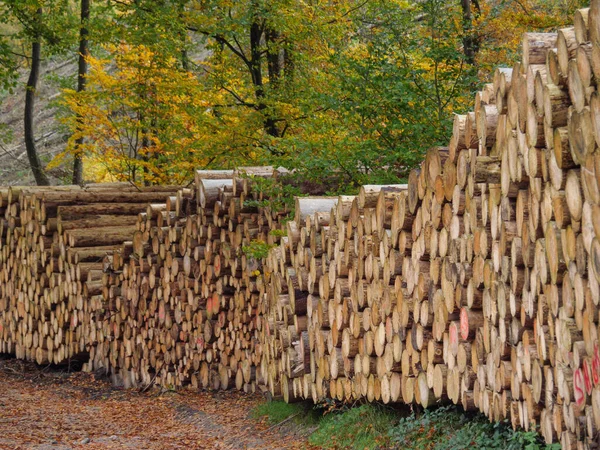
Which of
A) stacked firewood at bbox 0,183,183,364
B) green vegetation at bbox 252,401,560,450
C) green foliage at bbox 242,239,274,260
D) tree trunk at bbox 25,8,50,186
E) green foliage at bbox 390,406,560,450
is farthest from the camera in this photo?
tree trunk at bbox 25,8,50,186

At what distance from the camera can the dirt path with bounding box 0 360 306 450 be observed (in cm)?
791

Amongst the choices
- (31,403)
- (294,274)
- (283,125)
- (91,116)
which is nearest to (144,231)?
(31,403)

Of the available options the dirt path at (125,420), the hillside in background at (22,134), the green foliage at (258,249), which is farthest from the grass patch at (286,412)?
the hillside in background at (22,134)

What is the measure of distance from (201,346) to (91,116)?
8.70 meters

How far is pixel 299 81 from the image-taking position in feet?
47.6

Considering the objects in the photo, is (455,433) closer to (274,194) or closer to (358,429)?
(358,429)

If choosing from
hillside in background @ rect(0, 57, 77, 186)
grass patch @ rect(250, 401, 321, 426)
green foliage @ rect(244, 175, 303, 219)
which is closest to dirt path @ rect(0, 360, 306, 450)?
grass patch @ rect(250, 401, 321, 426)

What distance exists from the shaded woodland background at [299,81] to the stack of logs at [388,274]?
48.6 inches

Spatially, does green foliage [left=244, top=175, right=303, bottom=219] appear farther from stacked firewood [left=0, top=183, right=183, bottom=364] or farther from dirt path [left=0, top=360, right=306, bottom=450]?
stacked firewood [left=0, top=183, right=183, bottom=364]

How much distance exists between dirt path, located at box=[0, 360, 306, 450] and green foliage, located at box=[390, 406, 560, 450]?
1346 millimetres

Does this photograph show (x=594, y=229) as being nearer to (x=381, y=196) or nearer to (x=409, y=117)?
(x=381, y=196)

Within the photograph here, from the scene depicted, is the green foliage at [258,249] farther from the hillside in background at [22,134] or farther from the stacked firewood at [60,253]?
the hillside in background at [22,134]

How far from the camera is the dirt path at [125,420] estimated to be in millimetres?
7910

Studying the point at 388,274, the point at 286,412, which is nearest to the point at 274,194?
the point at 286,412
